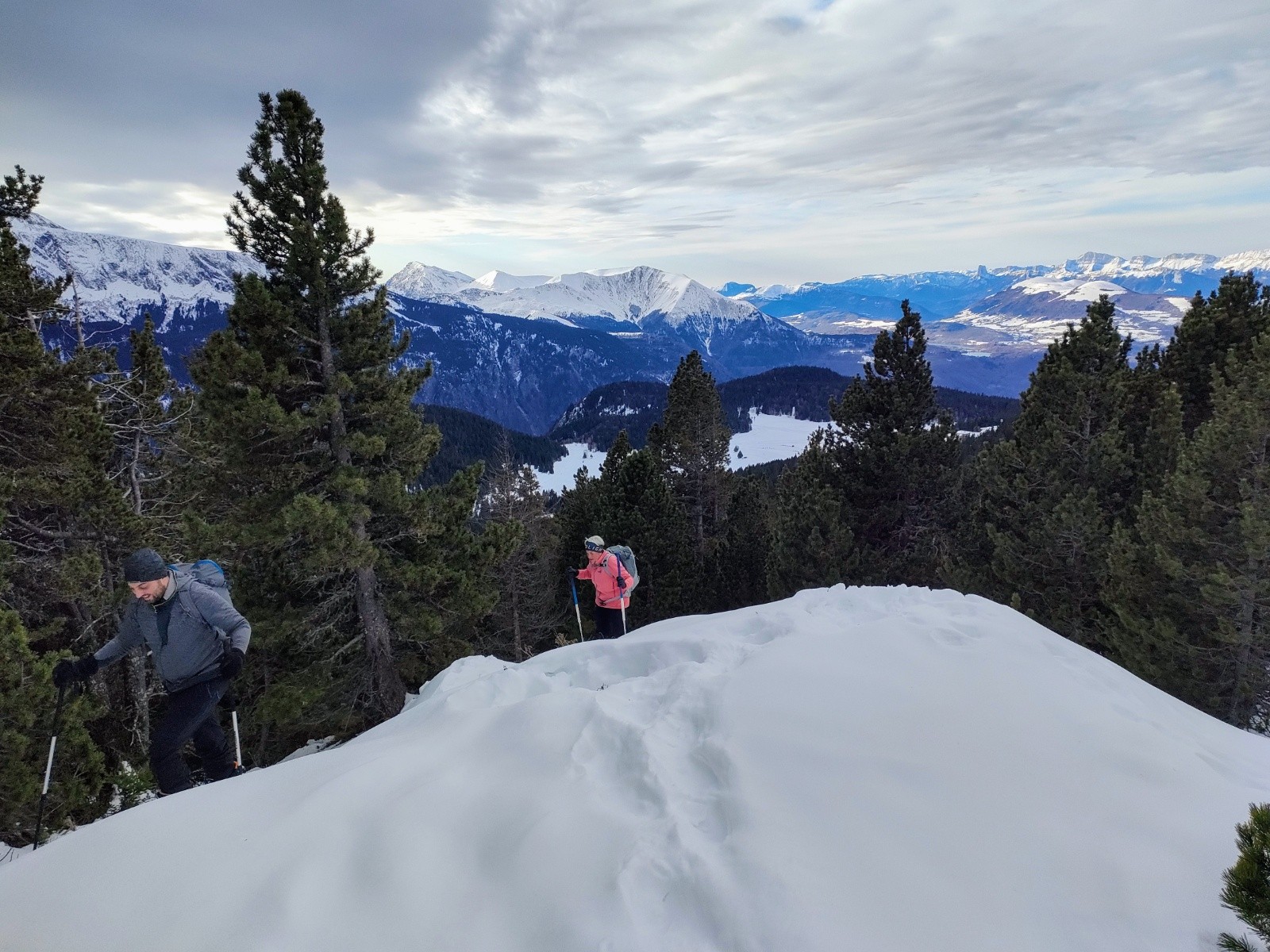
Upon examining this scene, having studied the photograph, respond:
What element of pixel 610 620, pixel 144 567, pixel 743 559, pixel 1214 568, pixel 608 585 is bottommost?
pixel 743 559

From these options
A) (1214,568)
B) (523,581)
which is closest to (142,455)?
(523,581)

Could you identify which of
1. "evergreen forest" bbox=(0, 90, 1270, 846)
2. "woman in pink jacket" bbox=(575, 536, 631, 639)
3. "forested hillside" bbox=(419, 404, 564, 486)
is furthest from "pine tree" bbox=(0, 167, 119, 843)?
"forested hillside" bbox=(419, 404, 564, 486)

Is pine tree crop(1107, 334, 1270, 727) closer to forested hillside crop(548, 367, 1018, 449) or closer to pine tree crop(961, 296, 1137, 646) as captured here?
pine tree crop(961, 296, 1137, 646)

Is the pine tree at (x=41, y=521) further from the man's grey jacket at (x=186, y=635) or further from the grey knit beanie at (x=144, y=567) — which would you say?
the grey knit beanie at (x=144, y=567)

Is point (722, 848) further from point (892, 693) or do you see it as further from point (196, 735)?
point (196, 735)

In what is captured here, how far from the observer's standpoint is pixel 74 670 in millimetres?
5109

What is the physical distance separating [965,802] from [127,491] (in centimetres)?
1522

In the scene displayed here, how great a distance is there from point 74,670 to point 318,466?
5.22m

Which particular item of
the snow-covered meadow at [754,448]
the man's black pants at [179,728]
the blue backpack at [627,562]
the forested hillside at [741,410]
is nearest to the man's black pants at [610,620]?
the blue backpack at [627,562]

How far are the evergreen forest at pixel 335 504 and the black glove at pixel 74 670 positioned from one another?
221 cm

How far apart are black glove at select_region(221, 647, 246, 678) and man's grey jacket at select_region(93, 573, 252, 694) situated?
0.06 metres

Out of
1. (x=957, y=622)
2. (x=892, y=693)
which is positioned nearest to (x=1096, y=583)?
(x=957, y=622)

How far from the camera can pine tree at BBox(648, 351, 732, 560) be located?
27188 mm

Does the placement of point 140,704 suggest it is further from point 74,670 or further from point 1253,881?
point 1253,881
